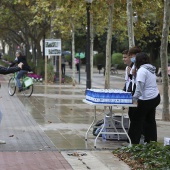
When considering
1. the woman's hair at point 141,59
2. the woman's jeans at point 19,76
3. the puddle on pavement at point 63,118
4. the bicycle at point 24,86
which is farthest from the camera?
the woman's jeans at point 19,76

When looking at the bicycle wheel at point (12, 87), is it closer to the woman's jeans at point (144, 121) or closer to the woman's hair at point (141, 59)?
the woman's jeans at point (144, 121)

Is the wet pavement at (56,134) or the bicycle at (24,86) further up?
the bicycle at (24,86)

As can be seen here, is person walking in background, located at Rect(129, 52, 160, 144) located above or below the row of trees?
below

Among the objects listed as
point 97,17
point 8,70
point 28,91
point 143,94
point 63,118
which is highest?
point 97,17

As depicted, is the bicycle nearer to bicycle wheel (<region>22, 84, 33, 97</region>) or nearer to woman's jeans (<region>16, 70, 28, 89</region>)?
bicycle wheel (<region>22, 84, 33, 97</region>)

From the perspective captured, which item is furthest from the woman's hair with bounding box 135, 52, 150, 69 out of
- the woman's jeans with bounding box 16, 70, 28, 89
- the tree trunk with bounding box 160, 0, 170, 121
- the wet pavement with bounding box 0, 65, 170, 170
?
the woman's jeans with bounding box 16, 70, 28, 89

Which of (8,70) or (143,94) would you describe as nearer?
(143,94)

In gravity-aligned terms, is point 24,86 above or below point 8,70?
below

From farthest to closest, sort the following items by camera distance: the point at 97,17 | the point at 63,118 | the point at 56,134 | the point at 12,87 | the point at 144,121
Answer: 1. the point at 97,17
2. the point at 12,87
3. the point at 63,118
4. the point at 56,134
5. the point at 144,121

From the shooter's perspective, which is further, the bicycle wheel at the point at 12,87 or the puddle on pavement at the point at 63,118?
the bicycle wheel at the point at 12,87

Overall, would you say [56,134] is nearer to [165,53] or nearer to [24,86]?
[165,53]

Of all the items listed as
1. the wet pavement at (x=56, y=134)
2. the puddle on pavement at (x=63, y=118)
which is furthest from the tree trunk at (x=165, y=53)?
the puddle on pavement at (x=63, y=118)

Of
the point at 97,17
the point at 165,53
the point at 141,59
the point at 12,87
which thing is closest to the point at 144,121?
the point at 141,59

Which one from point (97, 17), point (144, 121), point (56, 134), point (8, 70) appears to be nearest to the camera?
point (144, 121)
